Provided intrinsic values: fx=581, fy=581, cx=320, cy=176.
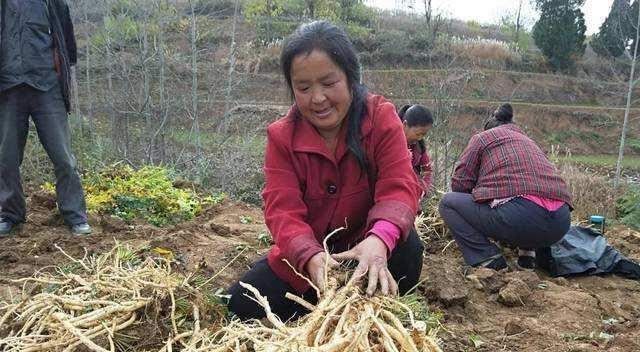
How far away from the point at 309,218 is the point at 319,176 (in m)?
0.19

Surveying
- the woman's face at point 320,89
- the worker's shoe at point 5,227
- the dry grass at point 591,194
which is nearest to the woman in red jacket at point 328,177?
the woman's face at point 320,89

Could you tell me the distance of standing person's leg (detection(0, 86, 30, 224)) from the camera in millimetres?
3797

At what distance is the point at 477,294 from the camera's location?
3562 mm

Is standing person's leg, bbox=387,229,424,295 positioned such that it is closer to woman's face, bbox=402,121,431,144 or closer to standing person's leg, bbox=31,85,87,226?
woman's face, bbox=402,121,431,144

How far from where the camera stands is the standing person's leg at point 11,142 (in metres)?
3.80

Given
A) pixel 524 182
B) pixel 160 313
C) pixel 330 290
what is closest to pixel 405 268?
pixel 330 290

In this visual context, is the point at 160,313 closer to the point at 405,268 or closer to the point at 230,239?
the point at 405,268

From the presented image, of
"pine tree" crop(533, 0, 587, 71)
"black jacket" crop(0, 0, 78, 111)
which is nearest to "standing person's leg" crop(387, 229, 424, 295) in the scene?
"black jacket" crop(0, 0, 78, 111)

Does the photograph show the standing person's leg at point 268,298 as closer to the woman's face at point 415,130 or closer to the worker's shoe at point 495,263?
the worker's shoe at point 495,263

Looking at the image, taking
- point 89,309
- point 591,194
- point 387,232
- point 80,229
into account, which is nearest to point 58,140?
point 80,229

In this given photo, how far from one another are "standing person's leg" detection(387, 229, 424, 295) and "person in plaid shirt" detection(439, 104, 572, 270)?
1.63 metres

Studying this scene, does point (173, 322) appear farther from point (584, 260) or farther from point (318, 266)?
point (584, 260)

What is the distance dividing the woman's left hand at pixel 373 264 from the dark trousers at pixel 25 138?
2.64 meters

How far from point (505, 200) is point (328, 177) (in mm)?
2010
